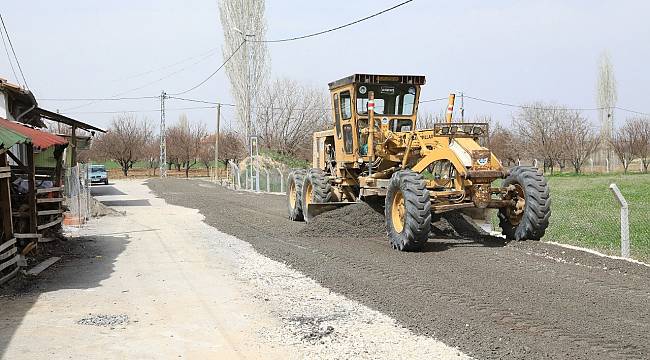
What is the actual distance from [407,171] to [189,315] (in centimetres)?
503

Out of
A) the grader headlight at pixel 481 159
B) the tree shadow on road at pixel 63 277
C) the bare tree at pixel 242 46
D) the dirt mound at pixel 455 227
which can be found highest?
the bare tree at pixel 242 46

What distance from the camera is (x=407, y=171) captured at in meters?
11.4

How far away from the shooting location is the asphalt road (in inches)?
238

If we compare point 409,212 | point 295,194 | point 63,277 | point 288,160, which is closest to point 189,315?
point 63,277

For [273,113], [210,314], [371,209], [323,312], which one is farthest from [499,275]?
[273,113]

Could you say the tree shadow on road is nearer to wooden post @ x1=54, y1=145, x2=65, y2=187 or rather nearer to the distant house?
the distant house

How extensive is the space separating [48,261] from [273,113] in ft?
137

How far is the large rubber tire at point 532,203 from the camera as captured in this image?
11023 millimetres

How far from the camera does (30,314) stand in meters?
7.69

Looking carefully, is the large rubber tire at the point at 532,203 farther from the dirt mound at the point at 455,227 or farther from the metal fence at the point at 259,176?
the metal fence at the point at 259,176

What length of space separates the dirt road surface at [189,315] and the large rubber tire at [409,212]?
195cm

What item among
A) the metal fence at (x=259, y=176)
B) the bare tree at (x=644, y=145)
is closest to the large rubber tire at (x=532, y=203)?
the metal fence at (x=259, y=176)

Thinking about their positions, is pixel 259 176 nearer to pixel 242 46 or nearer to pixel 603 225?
pixel 242 46

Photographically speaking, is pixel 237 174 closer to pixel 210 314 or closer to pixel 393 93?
pixel 393 93
